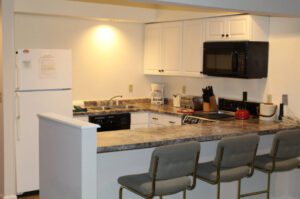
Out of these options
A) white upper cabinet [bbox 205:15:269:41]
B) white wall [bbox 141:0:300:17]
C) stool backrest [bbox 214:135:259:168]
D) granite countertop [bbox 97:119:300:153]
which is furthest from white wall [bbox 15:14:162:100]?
stool backrest [bbox 214:135:259:168]

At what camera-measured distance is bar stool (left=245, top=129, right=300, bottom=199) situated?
381 centimetres

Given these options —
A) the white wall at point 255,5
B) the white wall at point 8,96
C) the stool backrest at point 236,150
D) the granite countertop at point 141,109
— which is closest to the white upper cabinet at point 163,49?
the granite countertop at point 141,109

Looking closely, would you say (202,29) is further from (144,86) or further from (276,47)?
(144,86)

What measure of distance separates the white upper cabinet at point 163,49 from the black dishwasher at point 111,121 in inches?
36.1

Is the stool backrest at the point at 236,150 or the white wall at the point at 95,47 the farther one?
the white wall at the point at 95,47

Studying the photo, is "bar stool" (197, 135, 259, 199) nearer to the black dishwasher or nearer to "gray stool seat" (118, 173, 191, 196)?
"gray stool seat" (118, 173, 191, 196)

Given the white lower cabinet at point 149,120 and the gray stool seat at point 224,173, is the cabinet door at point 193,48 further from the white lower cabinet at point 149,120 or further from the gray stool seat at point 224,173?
the gray stool seat at point 224,173

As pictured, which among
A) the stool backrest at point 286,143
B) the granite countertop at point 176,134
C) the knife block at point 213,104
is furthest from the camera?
the knife block at point 213,104

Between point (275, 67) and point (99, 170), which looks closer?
point (99, 170)

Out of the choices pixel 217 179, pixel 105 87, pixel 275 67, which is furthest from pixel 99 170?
pixel 105 87

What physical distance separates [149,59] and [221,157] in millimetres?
3380

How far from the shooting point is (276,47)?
4.97m

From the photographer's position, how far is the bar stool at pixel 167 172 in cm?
310

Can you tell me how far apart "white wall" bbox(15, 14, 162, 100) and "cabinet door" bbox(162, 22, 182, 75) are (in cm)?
61
